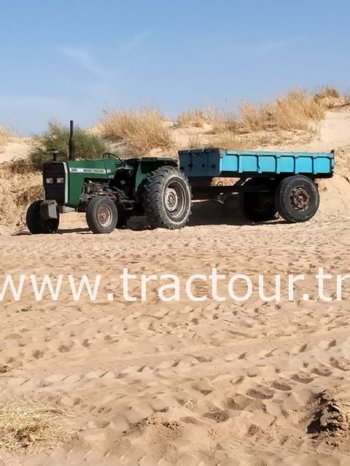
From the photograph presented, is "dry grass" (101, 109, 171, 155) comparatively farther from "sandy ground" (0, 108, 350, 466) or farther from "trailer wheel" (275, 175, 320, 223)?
"sandy ground" (0, 108, 350, 466)

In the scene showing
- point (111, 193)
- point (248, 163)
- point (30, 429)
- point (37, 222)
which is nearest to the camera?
point (30, 429)

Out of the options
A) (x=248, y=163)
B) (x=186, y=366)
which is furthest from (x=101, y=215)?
(x=186, y=366)

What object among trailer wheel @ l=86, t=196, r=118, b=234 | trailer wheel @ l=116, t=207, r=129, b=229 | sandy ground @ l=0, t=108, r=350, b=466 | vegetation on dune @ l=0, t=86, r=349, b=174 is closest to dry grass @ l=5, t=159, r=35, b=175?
vegetation on dune @ l=0, t=86, r=349, b=174

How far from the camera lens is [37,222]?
14445mm

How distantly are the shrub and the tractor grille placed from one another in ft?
20.8

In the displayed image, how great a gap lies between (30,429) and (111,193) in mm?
10354

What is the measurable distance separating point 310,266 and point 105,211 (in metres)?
5.68

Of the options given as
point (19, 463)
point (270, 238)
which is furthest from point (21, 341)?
point (270, 238)

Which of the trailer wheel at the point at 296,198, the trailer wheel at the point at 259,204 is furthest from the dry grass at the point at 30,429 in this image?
the trailer wheel at the point at 259,204

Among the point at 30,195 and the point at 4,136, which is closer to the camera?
the point at 30,195

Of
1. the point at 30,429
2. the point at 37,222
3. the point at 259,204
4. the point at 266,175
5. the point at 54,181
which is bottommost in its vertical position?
the point at 30,429

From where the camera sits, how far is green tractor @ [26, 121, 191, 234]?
45.1 feet

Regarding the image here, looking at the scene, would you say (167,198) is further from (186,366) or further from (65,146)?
(186,366)

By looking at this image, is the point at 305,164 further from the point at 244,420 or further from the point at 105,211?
the point at 244,420
